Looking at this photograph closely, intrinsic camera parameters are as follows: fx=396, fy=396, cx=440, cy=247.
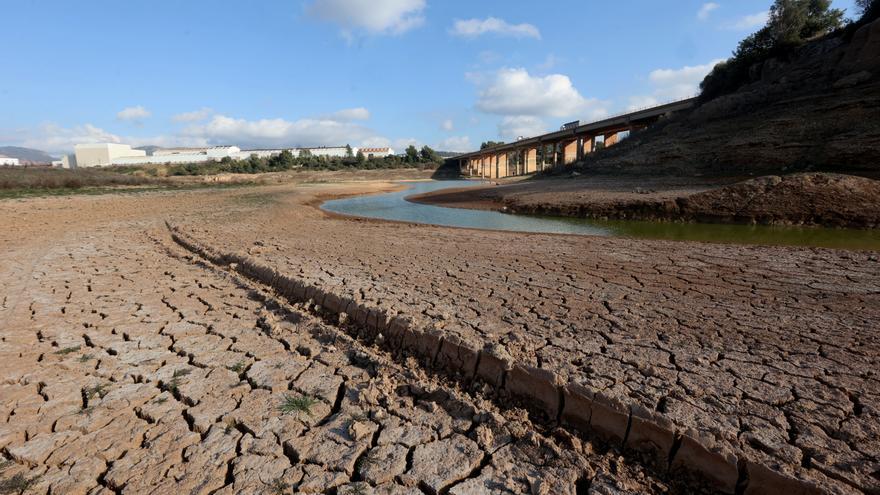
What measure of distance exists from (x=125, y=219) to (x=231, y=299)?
1235 centimetres

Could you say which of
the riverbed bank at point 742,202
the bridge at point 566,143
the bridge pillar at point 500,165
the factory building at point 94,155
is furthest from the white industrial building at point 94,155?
the riverbed bank at point 742,202

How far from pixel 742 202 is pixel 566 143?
40.0 meters

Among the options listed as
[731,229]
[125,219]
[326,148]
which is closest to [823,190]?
[731,229]

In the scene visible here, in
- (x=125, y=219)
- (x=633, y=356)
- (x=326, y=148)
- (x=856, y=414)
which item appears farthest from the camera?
(x=326, y=148)

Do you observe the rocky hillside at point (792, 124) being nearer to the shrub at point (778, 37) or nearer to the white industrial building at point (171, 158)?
the shrub at point (778, 37)

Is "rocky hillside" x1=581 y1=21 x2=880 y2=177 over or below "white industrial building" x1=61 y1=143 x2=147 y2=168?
below

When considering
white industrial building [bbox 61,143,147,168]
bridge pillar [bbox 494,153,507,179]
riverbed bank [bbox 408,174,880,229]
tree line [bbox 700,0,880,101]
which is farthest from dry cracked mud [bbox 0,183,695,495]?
white industrial building [bbox 61,143,147,168]

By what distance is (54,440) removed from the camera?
105 inches

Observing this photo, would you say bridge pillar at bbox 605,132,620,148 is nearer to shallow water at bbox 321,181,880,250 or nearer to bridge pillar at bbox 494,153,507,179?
bridge pillar at bbox 494,153,507,179

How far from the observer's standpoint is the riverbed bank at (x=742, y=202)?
1101 centimetres

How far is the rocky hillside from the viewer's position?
15.4 meters

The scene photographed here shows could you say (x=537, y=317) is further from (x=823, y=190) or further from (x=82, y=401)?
(x=823, y=190)

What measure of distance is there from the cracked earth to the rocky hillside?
1327cm

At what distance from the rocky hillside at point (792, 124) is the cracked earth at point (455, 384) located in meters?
13.3
